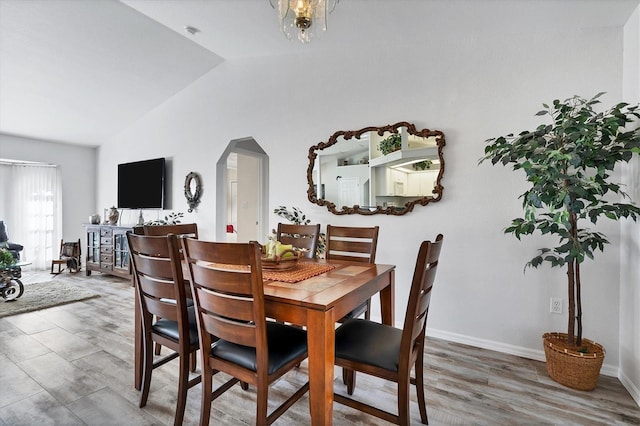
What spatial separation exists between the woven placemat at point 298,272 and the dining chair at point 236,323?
31 cm

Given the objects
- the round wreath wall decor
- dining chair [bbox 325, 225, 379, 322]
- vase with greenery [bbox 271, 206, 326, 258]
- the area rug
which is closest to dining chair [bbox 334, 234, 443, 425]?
dining chair [bbox 325, 225, 379, 322]

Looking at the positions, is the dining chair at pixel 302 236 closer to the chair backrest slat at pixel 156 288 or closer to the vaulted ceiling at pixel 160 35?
the chair backrest slat at pixel 156 288

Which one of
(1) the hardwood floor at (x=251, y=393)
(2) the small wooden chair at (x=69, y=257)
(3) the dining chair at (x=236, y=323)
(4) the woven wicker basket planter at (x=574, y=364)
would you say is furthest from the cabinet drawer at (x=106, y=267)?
(4) the woven wicker basket planter at (x=574, y=364)

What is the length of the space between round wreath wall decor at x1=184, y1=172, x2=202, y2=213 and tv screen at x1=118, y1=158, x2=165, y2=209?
1.84 ft

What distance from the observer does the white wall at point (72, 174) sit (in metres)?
5.56

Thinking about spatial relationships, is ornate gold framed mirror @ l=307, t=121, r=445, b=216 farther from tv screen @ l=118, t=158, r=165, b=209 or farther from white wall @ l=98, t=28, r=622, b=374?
tv screen @ l=118, t=158, r=165, b=209

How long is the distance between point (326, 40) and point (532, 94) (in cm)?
187

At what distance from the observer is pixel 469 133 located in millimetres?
2684

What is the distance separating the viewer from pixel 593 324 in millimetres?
2299

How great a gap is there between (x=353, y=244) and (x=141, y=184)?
13.6 ft

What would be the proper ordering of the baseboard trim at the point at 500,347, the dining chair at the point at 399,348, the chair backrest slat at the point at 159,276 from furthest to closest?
the baseboard trim at the point at 500,347, the chair backrest slat at the point at 159,276, the dining chair at the point at 399,348

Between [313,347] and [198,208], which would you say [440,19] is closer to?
[313,347]

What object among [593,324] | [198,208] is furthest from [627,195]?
[198,208]

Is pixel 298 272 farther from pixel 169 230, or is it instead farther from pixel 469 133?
pixel 469 133
